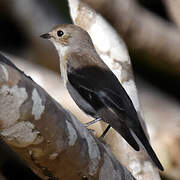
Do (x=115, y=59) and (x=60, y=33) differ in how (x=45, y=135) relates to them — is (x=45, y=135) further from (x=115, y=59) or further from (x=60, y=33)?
(x=60, y=33)

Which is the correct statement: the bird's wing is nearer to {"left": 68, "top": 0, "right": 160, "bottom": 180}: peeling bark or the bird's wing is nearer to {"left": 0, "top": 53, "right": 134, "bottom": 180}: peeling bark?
{"left": 68, "top": 0, "right": 160, "bottom": 180}: peeling bark

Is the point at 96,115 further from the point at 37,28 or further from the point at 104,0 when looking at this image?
the point at 37,28

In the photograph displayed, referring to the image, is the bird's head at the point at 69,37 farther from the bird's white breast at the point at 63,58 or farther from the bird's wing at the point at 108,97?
the bird's wing at the point at 108,97

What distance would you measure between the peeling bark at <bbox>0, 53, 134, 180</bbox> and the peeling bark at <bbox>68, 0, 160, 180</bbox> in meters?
0.68

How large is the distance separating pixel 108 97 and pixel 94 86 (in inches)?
5.8

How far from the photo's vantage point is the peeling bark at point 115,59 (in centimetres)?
371

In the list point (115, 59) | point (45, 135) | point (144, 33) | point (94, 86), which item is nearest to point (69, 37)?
point (115, 59)

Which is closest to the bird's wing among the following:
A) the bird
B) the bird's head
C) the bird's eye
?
the bird

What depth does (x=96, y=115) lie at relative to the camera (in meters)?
3.91

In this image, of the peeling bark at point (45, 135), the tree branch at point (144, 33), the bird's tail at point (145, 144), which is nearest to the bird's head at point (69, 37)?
the tree branch at point (144, 33)

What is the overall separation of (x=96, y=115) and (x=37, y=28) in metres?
2.24

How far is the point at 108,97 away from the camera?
3816 mm

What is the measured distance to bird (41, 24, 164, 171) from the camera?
11.9 feet

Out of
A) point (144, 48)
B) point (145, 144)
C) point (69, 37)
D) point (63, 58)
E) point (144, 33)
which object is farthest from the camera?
point (144, 48)
